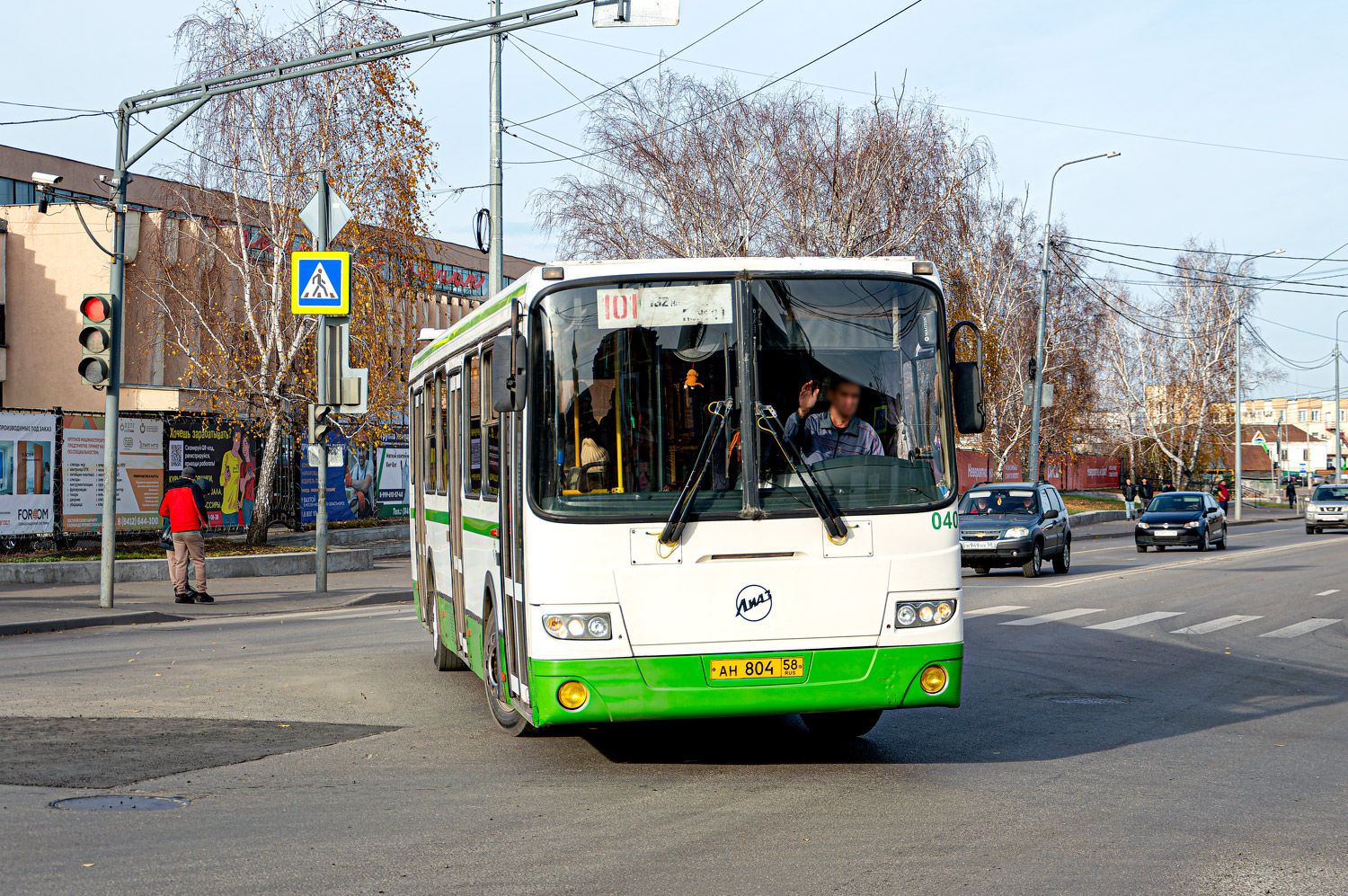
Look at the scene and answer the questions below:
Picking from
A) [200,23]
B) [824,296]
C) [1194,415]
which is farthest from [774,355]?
[1194,415]

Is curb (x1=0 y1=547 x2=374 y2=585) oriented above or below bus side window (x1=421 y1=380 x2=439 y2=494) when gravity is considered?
below

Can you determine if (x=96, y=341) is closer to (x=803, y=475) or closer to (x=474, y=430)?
(x=474, y=430)

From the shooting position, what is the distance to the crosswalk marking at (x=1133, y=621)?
16609 millimetres

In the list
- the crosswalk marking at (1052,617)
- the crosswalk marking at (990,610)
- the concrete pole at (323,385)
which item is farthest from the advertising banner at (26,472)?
Result: the crosswalk marking at (1052,617)

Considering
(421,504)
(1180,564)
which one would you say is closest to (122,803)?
(421,504)

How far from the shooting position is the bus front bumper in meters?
7.31

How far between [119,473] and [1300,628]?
2044 cm

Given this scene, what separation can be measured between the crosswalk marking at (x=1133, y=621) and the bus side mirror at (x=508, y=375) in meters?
10.7

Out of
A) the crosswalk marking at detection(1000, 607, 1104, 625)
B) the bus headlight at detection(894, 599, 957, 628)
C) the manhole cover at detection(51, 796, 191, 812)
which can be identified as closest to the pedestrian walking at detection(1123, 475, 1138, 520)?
the crosswalk marking at detection(1000, 607, 1104, 625)

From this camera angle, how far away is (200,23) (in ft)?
90.7

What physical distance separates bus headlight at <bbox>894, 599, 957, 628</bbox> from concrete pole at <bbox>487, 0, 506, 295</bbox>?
17454 mm

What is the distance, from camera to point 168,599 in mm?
19953

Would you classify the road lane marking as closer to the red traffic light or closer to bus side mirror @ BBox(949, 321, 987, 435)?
the red traffic light

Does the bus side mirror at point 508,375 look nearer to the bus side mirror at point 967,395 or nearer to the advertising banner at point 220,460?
the bus side mirror at point 967,395
